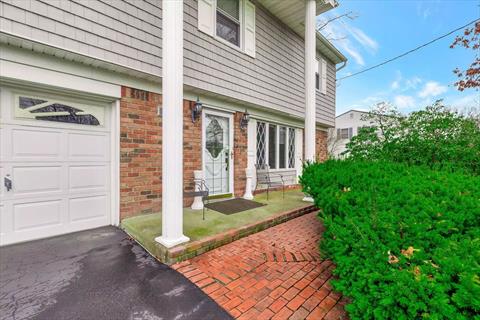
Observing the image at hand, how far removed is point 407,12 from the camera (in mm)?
8297

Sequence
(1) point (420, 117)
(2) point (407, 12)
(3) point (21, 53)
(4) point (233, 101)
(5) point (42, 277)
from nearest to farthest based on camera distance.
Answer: (5) point (42, 277), (3) point (21, 53), (1) point (420, 117), (4) point (233, 101), (2) point (407, 12)

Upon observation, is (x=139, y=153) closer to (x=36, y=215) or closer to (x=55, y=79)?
(x=55, y=79)

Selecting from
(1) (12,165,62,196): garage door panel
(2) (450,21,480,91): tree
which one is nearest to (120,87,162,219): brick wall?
(1) (12,165,62,196): garage door panel

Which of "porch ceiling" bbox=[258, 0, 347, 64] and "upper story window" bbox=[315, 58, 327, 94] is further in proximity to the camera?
"upper story window" bbox=[315, 58, 327, 94]

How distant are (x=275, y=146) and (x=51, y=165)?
529 cm

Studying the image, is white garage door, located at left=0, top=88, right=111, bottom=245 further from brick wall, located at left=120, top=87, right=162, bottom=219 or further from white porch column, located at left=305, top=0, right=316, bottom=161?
white porch column, located at left=305, top=0, right=316, bottom=161

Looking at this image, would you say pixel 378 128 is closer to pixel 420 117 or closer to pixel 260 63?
pixel 420 117

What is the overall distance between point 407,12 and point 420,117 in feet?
22.9

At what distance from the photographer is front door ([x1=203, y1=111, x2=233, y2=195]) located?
4.99 meters

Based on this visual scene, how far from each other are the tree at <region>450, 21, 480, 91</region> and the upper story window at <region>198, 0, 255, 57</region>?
19.9 feet

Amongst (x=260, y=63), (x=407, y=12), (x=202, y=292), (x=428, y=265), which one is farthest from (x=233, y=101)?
(x=407, y=12)

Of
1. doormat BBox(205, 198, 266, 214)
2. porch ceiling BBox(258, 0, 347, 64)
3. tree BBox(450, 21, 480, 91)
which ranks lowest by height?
doormat BBox(205, 198, 266, 214)

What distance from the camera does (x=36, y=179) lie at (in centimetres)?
309

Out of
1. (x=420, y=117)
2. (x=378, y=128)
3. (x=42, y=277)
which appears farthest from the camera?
(x=378, y=128)
